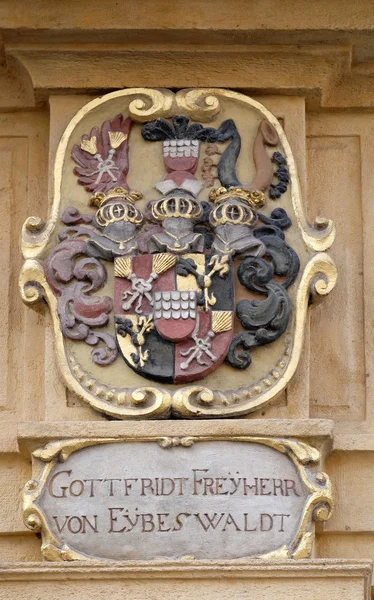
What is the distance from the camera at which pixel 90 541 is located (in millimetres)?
6926

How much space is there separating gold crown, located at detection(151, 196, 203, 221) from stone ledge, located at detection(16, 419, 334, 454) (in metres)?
0.73

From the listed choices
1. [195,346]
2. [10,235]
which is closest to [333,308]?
[195,346]

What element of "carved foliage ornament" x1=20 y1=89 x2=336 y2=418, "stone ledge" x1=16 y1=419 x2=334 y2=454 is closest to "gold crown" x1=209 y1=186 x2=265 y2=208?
"carved foliage ornament" x1=20 y1=89 x2=336 y2=418

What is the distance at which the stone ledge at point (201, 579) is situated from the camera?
6.79 meters

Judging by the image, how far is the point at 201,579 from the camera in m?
6.80

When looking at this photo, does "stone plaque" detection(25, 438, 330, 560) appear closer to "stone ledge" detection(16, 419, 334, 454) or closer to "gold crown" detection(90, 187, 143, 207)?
"stone ledge" detection(16, 419, 334, 454)

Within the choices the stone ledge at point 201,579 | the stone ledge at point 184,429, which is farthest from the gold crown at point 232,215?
the stone ledge at point 201,579

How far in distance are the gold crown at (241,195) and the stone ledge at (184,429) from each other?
796 mm

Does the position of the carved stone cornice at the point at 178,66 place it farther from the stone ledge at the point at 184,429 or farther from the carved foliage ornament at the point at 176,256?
the stone ledge at the point at 184,429

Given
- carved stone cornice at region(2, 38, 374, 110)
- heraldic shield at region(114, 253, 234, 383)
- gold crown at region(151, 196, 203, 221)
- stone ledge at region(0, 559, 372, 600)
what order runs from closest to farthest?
stone ledge at region(0, 559, 372, 600) → heraldic shield at region(114, 253, 234, 383) → gold crown at region(151, 196, 203, 221) → carved stone cornice at region(2, 38, 374, 110)

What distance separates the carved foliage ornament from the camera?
7133mm

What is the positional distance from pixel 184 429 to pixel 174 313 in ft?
1.31

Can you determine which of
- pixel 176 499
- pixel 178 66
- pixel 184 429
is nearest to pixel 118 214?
pixel 178 66

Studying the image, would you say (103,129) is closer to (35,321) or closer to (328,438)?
(35,321)
